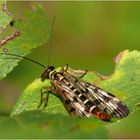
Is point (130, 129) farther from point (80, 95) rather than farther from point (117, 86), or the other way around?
point (117, 86)

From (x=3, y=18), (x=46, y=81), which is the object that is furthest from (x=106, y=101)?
(x=3, y=18)

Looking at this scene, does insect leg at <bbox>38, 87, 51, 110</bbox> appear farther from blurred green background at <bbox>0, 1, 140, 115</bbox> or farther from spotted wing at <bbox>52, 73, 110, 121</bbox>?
blurred green background at <bbox>0, 1, 140, 115</bbox>

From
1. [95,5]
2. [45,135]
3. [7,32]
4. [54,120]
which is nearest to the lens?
[45,135]

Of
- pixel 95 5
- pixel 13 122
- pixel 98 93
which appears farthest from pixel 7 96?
pixel 13 122

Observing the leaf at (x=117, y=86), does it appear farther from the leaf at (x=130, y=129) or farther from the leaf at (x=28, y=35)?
the leaf at (x=130, y=129)

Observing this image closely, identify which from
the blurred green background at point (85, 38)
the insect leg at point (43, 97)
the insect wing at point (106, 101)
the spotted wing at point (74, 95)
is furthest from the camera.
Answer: the blurred green background at point (85, 38)

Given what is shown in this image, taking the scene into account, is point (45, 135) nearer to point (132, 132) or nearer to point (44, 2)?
point (132, 132)

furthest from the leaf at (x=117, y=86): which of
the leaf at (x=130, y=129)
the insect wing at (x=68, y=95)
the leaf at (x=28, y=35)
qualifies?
the leaf at (x=130, y=129)
